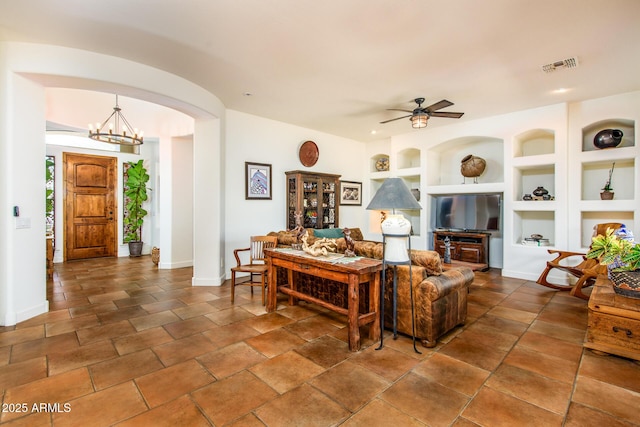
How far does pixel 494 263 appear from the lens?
19.6 feet

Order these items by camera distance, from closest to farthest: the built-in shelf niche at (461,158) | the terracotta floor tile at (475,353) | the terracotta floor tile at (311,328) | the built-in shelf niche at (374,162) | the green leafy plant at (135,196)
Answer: the terracotta floor tile at (475,353)
the terracotta floor tile at (311,328)
the built-in shelf niche at (461,158)
the green leafy plant at (135,196)
the built-in shelf niche at (374,162)

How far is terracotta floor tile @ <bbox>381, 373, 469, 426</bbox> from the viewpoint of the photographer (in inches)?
69.0

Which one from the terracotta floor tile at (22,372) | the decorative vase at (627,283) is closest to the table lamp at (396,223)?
the decorative vase at (627,283)

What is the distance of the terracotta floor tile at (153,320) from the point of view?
304 centimetres

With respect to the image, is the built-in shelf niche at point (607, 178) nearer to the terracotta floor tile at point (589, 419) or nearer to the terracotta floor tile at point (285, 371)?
the terracotta floor tile at point (589, 419)

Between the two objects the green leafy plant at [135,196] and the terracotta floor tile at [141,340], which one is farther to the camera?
the green leafy plant at [135,196]

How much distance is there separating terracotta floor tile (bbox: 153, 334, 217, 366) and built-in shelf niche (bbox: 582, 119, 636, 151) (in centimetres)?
597

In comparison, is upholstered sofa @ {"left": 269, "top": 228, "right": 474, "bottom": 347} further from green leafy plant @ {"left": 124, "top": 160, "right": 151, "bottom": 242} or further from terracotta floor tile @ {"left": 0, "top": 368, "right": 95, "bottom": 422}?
green leafy plant @ {"left": 124, "top": 160, "right": 151, "bottom": 242}

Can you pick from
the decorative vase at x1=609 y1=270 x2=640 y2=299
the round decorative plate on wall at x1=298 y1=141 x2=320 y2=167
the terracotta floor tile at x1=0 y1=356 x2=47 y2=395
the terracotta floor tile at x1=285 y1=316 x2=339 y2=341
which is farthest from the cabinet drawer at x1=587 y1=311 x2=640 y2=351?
the round decorative plate on wall at x1=298 y1=141 x2=320 y2=167

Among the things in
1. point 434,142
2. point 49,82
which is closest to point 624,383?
point 434,142

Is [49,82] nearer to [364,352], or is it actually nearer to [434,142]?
[364,352]

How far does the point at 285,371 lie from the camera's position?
87.6 inches

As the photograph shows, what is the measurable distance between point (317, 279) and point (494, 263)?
446cm

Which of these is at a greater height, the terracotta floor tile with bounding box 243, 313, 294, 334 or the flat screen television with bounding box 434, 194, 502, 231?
the flat screen television with bounding box 434, 194, 502, 231
